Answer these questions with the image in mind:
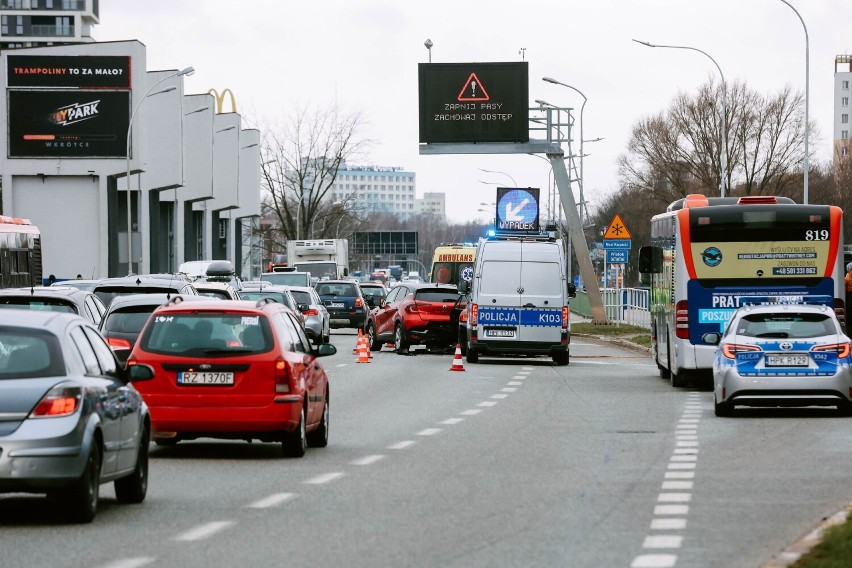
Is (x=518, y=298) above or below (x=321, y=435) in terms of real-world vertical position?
above

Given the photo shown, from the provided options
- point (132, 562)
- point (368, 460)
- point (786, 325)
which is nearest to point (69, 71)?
point (786, 325)

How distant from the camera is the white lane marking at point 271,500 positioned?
12.4 m

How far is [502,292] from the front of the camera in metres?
35.9

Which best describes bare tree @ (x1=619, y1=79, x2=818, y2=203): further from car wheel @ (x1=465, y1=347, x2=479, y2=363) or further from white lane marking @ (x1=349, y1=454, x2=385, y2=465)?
white lane marking @ (x1=349, y1=454, x2=385, y2=465)

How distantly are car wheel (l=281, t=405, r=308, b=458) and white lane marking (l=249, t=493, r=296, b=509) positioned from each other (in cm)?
315

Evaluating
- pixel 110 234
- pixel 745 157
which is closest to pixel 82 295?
pixel 110 234

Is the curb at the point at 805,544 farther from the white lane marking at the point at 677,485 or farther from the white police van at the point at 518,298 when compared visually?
the white police van at the point at 518,298

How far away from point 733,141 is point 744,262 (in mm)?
68687

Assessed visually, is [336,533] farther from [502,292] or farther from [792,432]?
[502,292]

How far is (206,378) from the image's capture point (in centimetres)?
1623

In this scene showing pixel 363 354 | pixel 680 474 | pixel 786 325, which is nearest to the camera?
pixel 680 474

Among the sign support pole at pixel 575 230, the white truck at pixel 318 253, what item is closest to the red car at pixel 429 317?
the sign support pole at pixel 575 230

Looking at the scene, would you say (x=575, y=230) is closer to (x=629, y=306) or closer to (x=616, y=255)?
(x=616, y=255)

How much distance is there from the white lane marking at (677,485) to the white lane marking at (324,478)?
255cm
